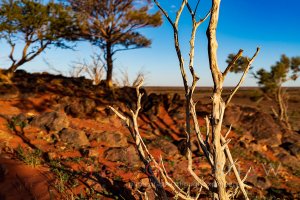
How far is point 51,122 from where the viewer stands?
12977mm

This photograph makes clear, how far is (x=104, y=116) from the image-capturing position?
15688 millimetres

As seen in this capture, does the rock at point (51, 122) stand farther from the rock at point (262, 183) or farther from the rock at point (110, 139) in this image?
the rock at point (262, 183)

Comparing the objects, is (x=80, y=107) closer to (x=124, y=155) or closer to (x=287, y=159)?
(x=124, y=155)

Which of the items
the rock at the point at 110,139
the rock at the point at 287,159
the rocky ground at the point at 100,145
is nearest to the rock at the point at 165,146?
the rocky ground at the point at 100,145

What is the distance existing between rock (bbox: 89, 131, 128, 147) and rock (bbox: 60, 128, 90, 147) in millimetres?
558

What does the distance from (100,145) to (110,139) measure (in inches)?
20.8

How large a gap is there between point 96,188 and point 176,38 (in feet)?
21.7

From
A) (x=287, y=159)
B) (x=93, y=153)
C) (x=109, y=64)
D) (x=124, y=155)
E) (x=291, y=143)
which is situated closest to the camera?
(x=93, y=153)

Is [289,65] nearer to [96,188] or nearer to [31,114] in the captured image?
[31,114]

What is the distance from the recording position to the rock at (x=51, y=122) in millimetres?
12781

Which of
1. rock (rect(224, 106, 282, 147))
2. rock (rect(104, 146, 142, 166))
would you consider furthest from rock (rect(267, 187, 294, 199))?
rock (rect(224, 106, 282, 147))

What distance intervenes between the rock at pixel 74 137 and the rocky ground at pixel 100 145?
0.12ft

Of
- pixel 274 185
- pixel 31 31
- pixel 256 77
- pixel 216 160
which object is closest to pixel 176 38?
pixel 216 160

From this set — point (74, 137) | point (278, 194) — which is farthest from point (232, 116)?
point (74, 137)
